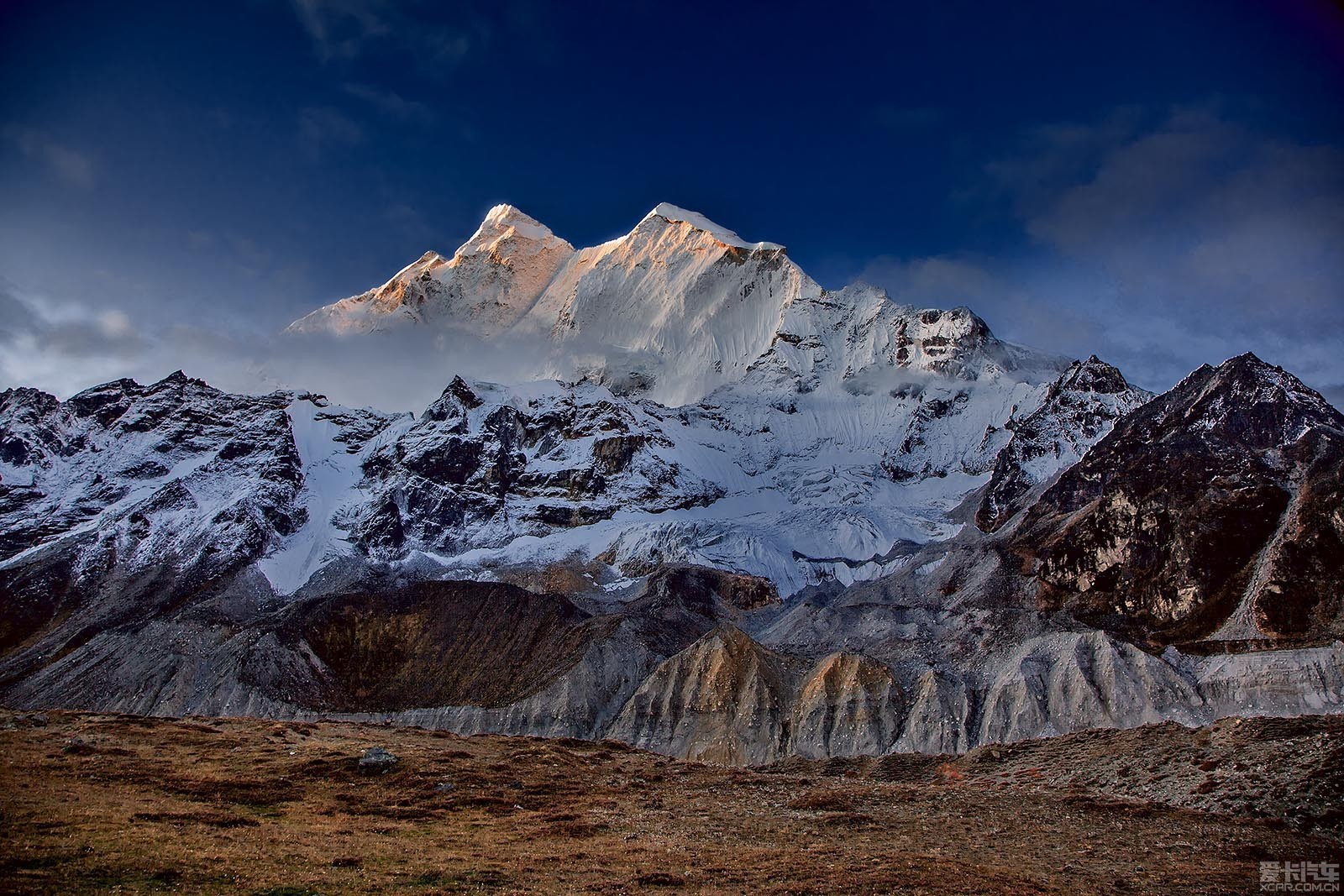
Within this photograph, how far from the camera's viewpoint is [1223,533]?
358 feet

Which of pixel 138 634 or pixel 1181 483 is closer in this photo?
pixel 1181 483

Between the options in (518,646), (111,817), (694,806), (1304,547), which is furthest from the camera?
(518,646)

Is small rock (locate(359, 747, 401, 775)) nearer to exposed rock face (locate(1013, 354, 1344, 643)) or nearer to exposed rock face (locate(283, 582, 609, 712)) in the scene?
exposed rock face (locate(283, 582, 609, 712))

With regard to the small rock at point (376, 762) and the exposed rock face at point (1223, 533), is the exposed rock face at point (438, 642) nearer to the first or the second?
the small rock at point (376, 762)

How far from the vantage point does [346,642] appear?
164m

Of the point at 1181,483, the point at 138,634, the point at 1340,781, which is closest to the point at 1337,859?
the point at 1340,781

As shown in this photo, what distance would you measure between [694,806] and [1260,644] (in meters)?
67.2

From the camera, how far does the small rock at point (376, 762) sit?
62688 millimetres

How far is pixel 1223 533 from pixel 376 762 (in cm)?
10026

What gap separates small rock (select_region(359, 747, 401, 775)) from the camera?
206 feet

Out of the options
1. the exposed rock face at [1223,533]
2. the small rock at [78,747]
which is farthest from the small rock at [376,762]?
the exposed rock face at [1223,533]

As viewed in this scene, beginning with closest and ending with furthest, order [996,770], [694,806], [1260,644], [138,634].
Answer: [694,806] → [996,770] → [1260,644] → [138,634]

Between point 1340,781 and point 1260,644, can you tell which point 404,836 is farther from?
point 1260,644

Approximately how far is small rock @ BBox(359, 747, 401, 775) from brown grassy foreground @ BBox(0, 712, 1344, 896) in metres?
0.91
